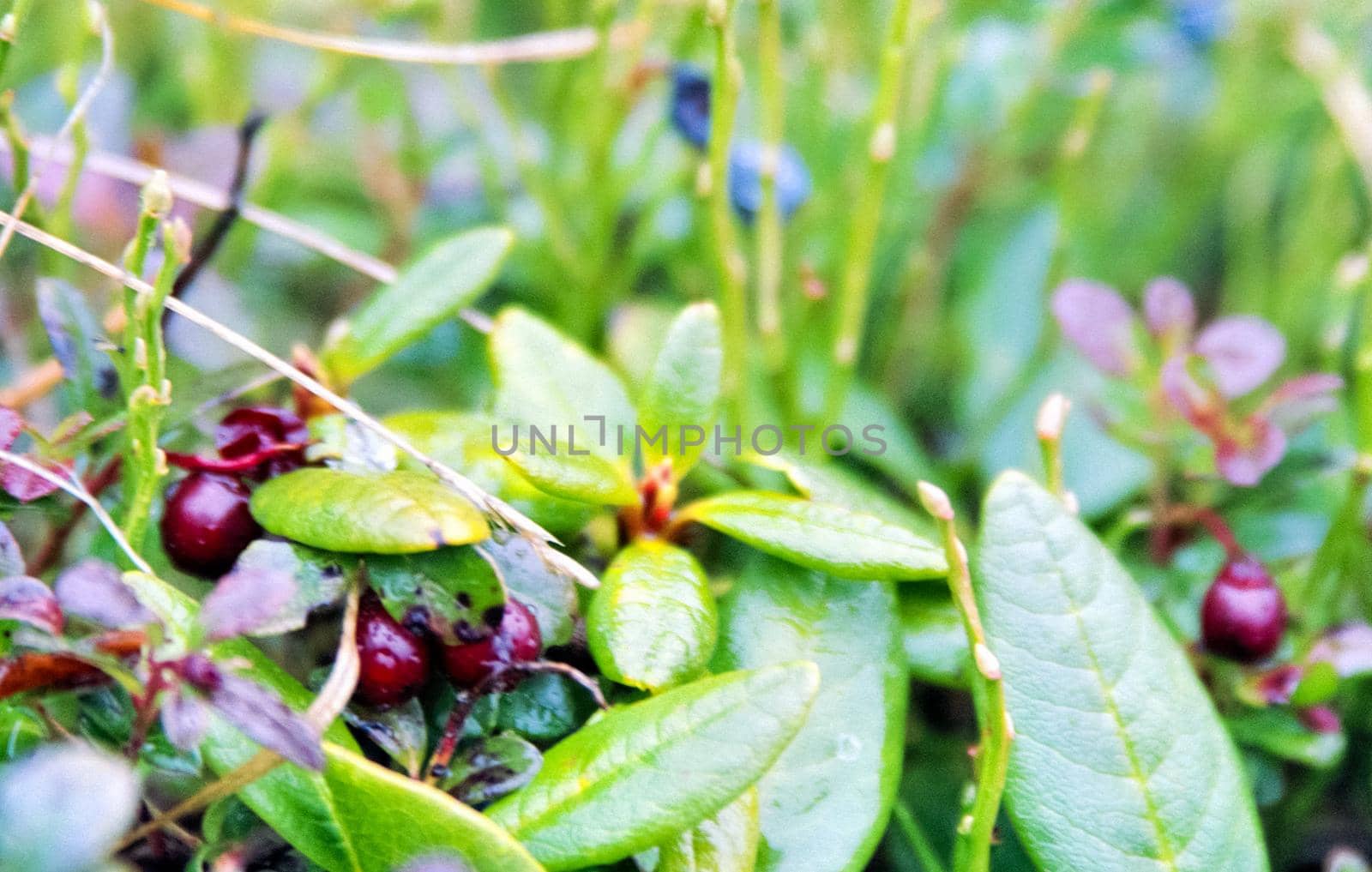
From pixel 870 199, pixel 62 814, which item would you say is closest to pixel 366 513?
pixel 62 814

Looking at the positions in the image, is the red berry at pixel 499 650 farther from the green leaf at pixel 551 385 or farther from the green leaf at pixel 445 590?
the green leaf at pixel 551 385

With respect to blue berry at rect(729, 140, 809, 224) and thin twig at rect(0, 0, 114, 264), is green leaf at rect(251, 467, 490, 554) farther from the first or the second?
blue berry at rect(729, 140, 809, 224)

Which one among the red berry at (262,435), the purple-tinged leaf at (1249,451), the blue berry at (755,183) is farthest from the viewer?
the blue berry at (755,183)

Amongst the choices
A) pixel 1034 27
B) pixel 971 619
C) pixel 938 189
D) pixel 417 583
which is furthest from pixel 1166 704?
pixel 1034 27

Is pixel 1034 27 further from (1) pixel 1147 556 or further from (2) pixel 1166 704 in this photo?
(2) pixel 1166 704

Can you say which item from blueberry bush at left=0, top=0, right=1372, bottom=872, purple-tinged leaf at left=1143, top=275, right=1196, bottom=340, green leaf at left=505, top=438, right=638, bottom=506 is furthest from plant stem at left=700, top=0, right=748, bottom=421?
purple-tinged leaf at left=1143, top=275, right=1196, bottom=340

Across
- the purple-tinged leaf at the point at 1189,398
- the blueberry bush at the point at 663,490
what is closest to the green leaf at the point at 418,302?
the blueberry bush at the point at 663,490
